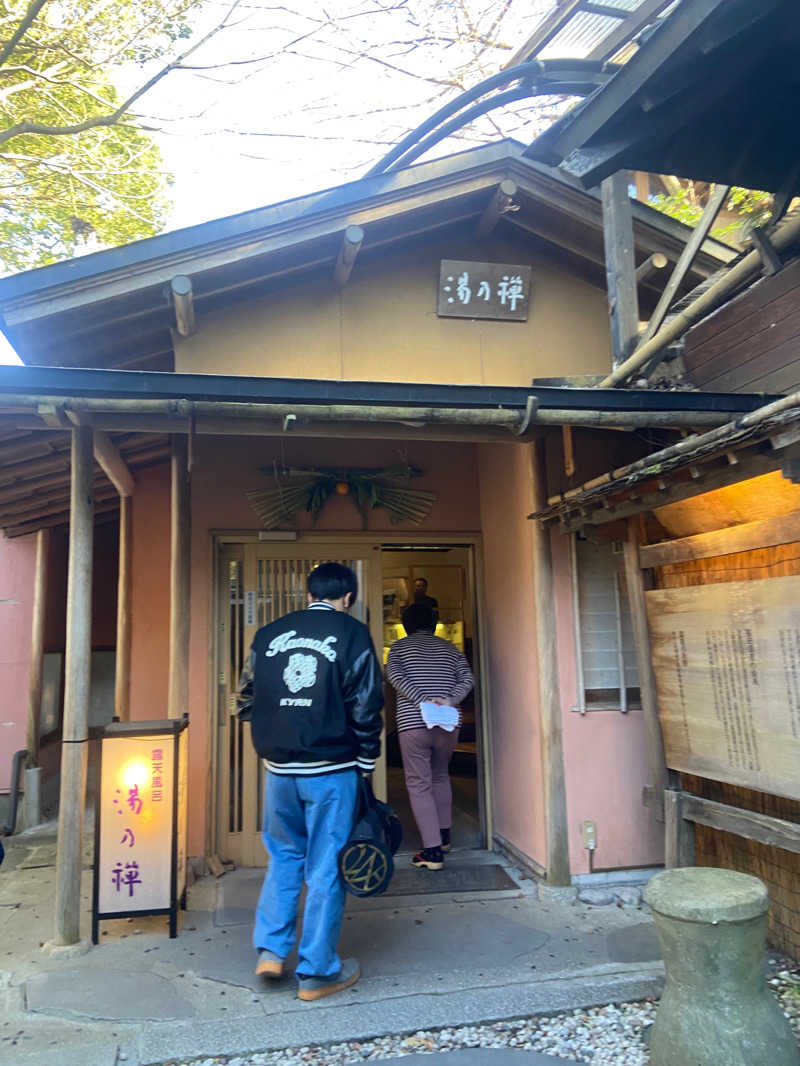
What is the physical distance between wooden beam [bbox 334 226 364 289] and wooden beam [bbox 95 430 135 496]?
2.04 metres

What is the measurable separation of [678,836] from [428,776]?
6.63 feet

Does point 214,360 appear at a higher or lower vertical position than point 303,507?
higher

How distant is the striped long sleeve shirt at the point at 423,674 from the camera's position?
5.57 meters

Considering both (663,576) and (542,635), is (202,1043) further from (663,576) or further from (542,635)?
(663,576)

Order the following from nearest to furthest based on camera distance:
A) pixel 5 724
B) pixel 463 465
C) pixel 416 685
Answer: pixel 416 685 → pixel 463 465 → pixel 5 724

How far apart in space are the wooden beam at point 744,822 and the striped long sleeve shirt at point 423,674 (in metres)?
2.03

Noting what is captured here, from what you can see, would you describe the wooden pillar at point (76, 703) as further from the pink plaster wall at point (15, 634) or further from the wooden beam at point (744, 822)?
the pink plaster wall at point (15, 634)

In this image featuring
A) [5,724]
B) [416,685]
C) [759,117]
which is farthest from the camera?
[5,724]

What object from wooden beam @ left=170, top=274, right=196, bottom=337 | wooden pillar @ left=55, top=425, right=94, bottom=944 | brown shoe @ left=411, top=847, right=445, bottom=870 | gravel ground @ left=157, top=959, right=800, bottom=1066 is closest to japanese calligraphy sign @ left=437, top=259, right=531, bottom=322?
wooden beam @ left=170, top=274, right=196, bottom=337

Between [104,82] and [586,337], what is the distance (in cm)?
953

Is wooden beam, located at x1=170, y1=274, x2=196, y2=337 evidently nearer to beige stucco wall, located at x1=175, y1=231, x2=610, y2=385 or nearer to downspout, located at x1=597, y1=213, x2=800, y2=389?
beige stucco wall, located at x1=175, y1=231, x2=610, y2=385

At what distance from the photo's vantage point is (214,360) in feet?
17.1

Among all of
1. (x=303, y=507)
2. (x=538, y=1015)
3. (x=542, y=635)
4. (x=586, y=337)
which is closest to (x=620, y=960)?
(x=538, y=1015)

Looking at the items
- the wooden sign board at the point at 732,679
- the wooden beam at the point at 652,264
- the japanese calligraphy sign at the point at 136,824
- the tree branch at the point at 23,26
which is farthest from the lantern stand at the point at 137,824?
the tree branch at the point at 23,26
